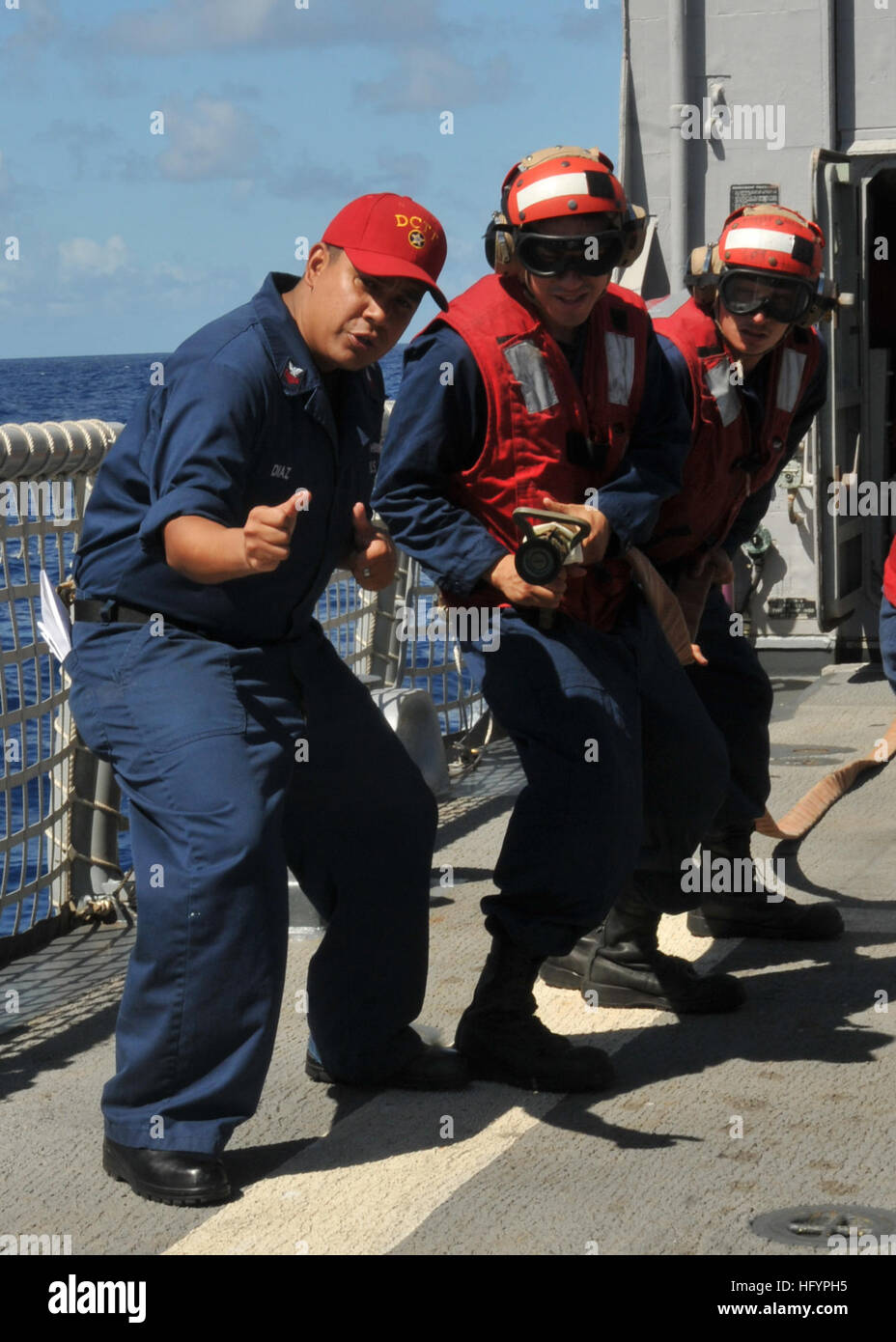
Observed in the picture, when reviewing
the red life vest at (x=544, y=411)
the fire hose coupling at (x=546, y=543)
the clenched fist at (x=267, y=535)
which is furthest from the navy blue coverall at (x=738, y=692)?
the clenched fist at (x=267, y=535)

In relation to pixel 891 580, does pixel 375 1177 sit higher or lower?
lower

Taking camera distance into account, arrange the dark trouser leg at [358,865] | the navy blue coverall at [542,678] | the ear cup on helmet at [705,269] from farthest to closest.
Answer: the ear cup on helmet at [705,269]
the navy blue coverall at [542,678]
the dark trouser leg at [358,865]

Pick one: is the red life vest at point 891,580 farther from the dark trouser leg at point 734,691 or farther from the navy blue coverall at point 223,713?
the navy blue coverall at point 223,713

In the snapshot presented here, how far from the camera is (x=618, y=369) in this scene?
4461 millimetres

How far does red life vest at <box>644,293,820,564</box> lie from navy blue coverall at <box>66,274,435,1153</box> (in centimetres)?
108

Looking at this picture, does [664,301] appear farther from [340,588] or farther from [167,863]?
[167,863]

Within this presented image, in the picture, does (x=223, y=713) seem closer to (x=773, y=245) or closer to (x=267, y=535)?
(x=267, y=535)

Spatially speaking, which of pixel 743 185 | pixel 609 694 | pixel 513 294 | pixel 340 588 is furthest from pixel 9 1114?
pixel 743 185

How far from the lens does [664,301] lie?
9578 millimetres

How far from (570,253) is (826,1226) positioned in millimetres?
2075

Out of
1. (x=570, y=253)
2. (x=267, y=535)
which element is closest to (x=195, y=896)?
(x=267, y=535)

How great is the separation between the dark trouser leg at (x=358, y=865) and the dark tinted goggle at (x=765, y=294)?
139 cm

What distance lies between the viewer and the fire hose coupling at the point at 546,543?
4059 mm

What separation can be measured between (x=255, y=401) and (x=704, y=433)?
1569 millimetres
